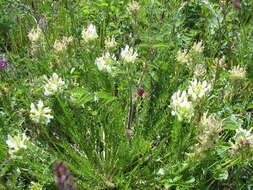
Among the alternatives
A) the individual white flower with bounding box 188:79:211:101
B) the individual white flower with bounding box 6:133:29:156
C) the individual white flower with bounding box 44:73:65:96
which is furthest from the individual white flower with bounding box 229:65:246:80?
the individual white flower with bounding box 6:133:29:156

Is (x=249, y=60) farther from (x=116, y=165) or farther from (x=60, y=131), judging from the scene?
(x=60, y=131)

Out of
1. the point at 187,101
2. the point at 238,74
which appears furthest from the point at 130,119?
the point at 238,74

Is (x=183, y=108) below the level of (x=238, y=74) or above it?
below

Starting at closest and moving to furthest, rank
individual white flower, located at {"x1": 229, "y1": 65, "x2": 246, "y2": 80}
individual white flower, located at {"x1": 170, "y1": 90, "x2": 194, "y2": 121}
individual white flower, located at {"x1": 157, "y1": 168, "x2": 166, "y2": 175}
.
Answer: individual white flower, located at {"x1": 170, "y1": 90, "x2": 194, "y2": 121}, individual white flower, located at {"x1": 157, "y1": 168, "x2": 166, "y2": 175}, individual white flower, located at {"x1": 229, "y1": 65, "x2": 246, "y2": 80}

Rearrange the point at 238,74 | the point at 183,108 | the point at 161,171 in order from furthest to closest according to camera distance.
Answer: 1. the point at 238,74
2. the point at 161,171
3. the point at 183,108

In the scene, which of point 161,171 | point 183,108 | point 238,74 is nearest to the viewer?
point 183,108

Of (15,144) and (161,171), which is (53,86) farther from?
(161,171)

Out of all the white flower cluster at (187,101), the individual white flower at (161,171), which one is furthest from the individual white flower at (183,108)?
the individual white flower at (161,171)

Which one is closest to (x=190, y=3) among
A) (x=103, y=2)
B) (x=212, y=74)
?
(x=103, y=2)

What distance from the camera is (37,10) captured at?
9.89 feet

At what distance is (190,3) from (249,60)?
0.90 metres

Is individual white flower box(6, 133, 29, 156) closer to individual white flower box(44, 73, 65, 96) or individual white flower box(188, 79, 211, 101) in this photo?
individual white flower box(44, 73, 65, 96)

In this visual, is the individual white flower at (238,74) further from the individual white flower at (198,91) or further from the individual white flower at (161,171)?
the individual white flower at (161,171)

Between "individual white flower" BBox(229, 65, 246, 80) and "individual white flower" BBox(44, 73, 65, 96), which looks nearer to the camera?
"individual white flower" BBox(44, 73, 65, 96)
